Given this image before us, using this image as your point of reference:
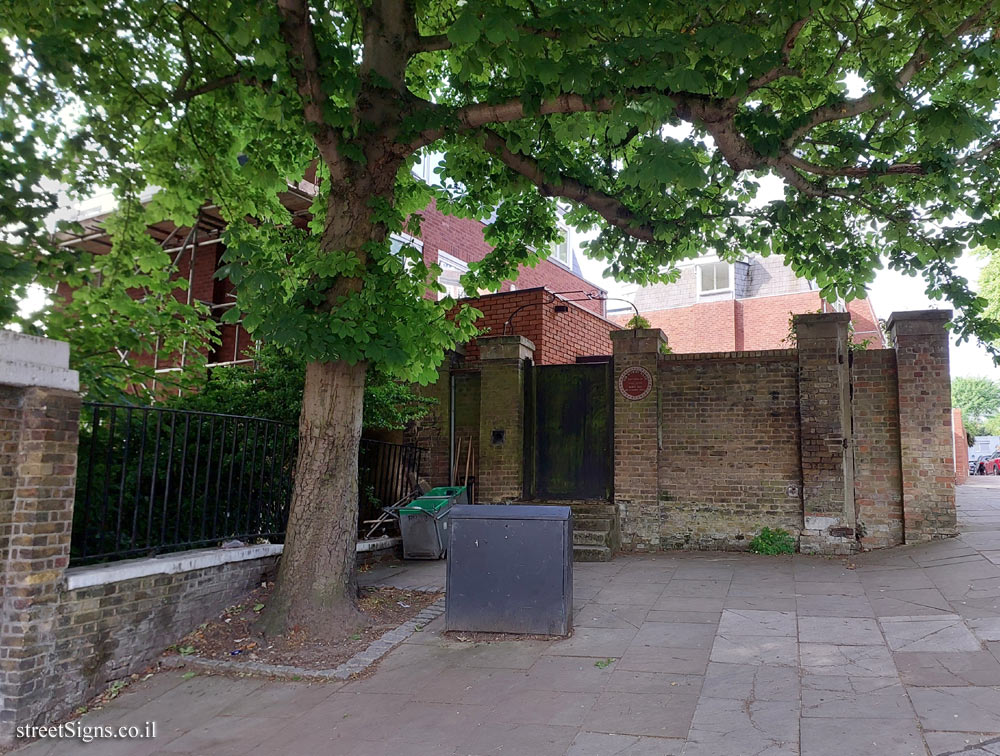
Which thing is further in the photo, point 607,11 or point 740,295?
point 740,295

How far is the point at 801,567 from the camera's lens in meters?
8.27

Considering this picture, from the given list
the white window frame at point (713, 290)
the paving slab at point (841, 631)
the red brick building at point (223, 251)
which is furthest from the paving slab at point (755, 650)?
the white window frame at point (713, 290)

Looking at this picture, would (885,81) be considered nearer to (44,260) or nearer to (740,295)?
(44,260)

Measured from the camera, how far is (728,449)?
961cm

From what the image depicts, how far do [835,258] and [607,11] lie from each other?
4.15 m

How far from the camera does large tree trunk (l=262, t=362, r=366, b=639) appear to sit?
5.98 metres

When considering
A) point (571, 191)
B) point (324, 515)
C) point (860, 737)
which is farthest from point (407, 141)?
point (860, 737)

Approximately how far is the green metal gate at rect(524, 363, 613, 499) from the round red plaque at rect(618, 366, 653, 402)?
344mm

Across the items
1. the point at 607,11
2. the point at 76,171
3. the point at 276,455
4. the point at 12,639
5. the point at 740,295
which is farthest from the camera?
the point at 740,295

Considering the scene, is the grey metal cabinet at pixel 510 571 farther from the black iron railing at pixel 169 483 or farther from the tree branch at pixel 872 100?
the tree branch at pixel 872 100

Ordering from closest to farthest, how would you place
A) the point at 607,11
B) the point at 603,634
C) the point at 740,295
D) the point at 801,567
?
the point at 607,11, the point at 603,634, the point at 801,567, the point at 740,295

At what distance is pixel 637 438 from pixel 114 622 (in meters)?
6.88

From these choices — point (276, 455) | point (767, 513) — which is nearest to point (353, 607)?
point (276, 455)

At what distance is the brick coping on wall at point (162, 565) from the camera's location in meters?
5.04
